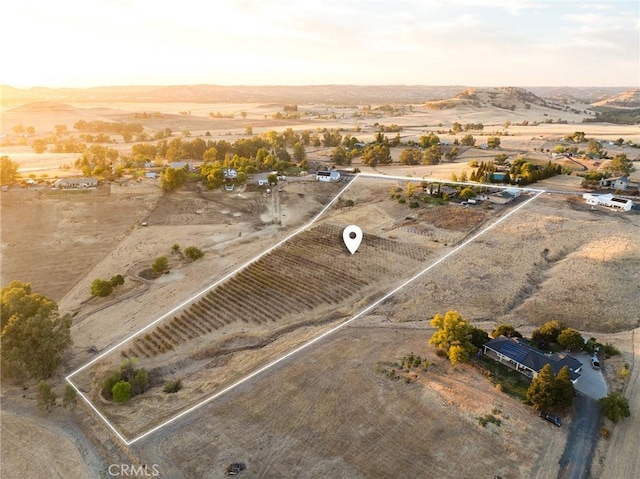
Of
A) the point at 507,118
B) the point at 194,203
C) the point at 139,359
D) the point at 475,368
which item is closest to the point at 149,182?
the point at 194,203

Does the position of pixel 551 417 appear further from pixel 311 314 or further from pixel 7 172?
pixel 7 172

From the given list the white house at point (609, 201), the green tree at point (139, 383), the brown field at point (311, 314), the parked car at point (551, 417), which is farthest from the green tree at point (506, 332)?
the white house at point (609, 201)

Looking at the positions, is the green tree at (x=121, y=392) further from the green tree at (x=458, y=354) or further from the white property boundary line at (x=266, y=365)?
the green tree at (x=458, y=354)

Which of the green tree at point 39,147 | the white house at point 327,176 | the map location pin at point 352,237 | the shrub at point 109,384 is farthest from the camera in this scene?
the green tree at point 39,147

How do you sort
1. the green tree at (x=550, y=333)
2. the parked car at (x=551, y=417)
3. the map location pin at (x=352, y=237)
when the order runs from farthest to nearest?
1. the map location pin at (x=352, y=237)
2. the green tree at (x=550, y=333)
3. the parked car at (x=551, y=417)

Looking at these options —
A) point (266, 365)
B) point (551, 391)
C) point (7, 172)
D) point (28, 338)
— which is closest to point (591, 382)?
point (551, 391)
